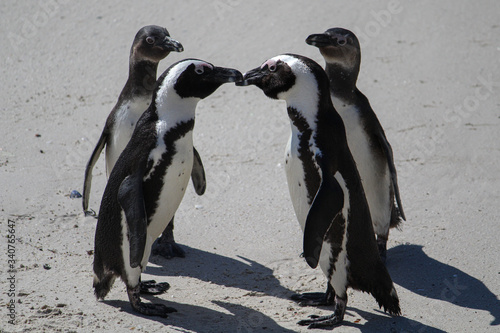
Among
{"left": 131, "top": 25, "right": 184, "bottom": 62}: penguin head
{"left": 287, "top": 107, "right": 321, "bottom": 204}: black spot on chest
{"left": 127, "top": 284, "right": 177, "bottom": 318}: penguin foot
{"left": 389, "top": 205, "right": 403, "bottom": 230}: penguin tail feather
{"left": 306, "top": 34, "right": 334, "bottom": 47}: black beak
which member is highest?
{"left": 306, "top": 34, "right": 334, "bottom": 47}: black beak

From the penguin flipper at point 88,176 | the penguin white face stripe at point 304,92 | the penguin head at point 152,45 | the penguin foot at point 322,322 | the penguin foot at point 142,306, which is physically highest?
the penguin head at point 152,45

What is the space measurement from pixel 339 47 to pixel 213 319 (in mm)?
1905

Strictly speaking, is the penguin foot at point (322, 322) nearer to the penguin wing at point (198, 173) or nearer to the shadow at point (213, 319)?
the shadow at point (213, 319)

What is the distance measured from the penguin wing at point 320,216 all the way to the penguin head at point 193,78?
0.82 meters

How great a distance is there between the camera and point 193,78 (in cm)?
348

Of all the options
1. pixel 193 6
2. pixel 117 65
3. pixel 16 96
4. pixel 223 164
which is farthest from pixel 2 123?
pixel 193 6

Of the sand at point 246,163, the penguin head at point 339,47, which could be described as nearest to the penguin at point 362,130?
the penguin head at point 339,47

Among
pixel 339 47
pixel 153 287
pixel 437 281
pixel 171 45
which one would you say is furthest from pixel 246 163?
pixel 437 281

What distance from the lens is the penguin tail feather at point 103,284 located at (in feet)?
11.5

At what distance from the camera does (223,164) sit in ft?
17.7

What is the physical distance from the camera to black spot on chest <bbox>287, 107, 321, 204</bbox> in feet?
11.0

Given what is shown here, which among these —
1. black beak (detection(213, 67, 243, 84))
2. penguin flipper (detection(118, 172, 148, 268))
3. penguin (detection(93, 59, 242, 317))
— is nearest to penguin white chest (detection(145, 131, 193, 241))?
penguin (detection(93, 59, 242, 317))

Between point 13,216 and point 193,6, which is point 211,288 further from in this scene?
point 193,6

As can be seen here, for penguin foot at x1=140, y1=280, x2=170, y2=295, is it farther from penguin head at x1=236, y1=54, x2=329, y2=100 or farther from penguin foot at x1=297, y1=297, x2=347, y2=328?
penguin head at x1=236, y1=54, x2=329, y2=100
